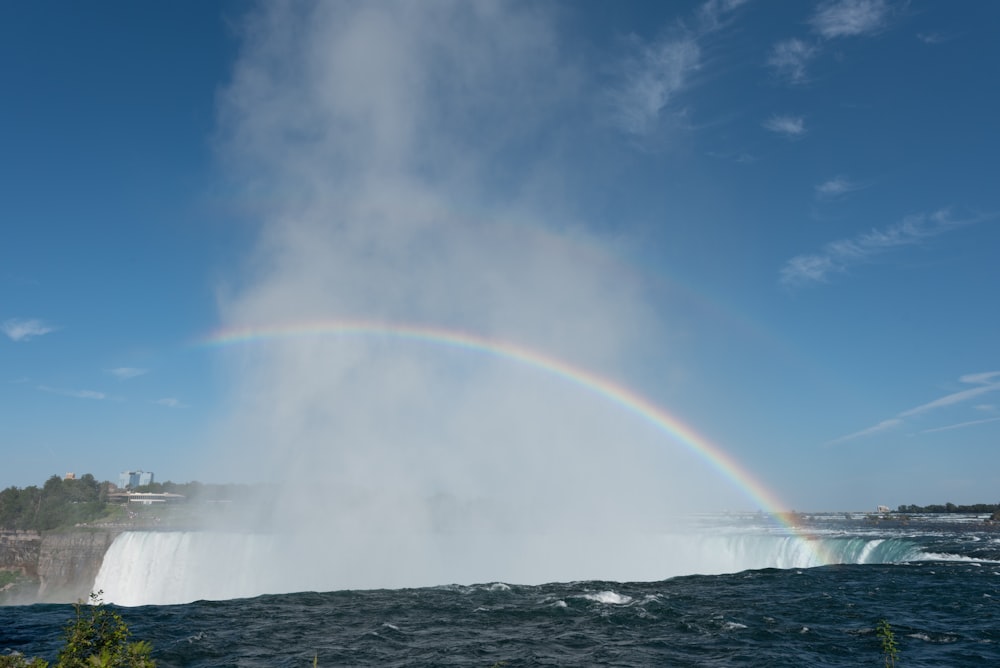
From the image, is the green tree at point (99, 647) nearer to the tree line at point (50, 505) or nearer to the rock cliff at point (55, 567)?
the rock cliff at point (55, 567)

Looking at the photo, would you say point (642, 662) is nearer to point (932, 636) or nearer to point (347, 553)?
point (932, 636)

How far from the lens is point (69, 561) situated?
83.4m

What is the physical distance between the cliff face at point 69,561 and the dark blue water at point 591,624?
60156mm

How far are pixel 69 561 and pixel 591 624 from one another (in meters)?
90.9

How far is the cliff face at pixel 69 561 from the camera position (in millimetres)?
81000

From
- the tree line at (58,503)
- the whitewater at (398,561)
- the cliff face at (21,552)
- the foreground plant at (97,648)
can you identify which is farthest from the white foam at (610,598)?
the cliff face at (21,552)

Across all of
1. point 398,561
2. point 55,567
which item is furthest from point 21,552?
point 398,561

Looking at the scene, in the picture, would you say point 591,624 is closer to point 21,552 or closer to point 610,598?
point 610,598

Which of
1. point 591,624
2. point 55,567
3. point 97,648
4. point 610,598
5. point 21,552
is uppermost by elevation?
point 97,648

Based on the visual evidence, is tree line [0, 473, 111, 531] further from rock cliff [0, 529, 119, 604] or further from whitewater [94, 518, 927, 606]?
whitewater [94, 518, 927, 606]

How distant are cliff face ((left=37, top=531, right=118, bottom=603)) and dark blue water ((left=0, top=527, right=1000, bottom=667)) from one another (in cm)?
6016

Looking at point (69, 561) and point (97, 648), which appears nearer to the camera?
point (97, 648)

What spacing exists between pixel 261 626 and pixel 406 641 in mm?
7319

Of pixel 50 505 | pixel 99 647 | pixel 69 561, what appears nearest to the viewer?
pixel 99 647
